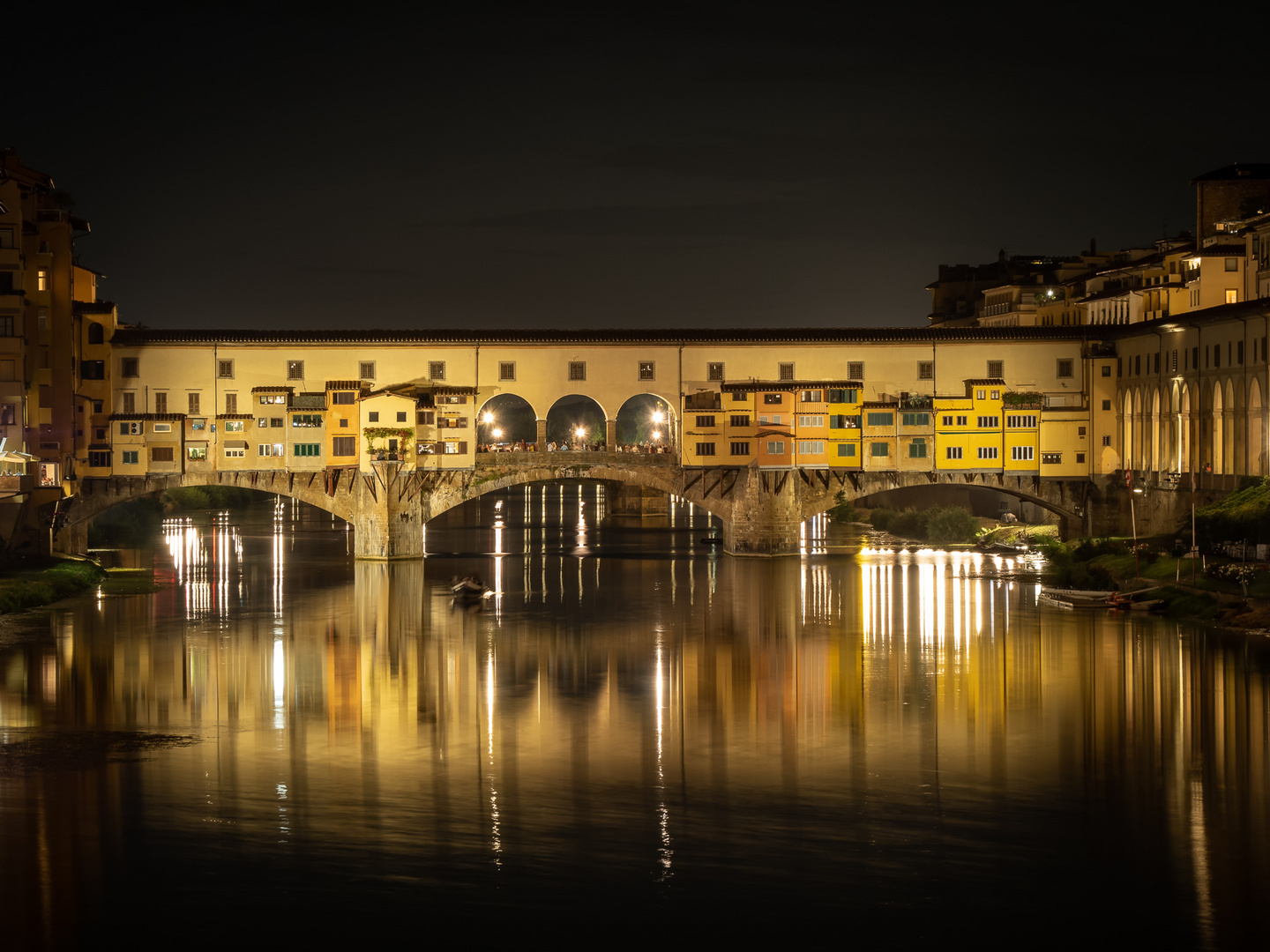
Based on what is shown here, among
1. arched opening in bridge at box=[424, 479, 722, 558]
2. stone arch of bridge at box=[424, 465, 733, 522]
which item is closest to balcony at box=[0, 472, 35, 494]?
stone arch of bridge at box=[424, 465, 733, 522]

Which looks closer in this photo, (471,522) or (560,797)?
(560,797)

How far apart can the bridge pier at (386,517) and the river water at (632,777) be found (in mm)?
11985

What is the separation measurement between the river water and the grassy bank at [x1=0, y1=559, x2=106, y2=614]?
1793 millimetres

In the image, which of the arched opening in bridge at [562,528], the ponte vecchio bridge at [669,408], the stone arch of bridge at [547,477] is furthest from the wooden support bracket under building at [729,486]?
the arched opening in bridge at [562,528]

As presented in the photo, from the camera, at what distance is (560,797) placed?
2067cm

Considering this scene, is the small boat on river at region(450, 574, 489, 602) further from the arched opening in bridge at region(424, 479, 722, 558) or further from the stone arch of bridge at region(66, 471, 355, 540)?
the stone arch of bridge at region(66, 471, 355, 540)

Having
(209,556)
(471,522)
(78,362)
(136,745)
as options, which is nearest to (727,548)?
(209,556)

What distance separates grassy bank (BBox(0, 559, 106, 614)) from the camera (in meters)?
39.3

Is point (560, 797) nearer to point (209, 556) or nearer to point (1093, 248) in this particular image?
point (209, 556)

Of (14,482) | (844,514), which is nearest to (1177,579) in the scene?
(14,482)

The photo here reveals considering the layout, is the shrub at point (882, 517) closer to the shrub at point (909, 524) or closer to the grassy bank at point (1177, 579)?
the shrub at point (909, 524)

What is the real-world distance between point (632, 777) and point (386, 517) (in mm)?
33933

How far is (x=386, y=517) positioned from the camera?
5462 cm

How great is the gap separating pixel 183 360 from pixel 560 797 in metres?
39.4
